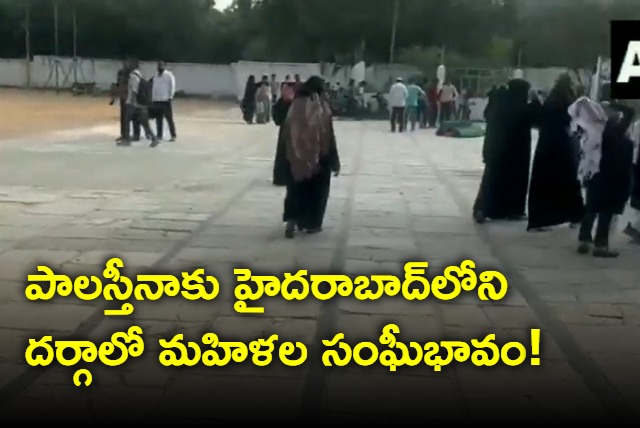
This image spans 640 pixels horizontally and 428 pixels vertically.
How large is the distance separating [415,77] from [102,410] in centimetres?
2872

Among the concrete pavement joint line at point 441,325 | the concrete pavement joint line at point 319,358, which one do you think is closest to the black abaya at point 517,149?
the concrete pavement joint line at point 441,325

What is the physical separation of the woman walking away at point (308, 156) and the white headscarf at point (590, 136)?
79.3 inches

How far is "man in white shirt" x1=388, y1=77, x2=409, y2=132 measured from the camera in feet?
65.9

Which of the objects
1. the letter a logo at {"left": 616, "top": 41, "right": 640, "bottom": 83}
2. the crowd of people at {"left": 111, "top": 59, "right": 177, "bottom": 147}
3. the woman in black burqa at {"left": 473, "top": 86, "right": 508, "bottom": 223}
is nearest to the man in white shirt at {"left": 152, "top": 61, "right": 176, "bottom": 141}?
the crowd of people at {"left": 111, "top": 59, "right": 177, "bottom": 147}

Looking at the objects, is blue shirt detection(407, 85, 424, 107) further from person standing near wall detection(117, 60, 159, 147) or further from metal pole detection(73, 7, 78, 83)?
metal pole detection(73, 7, 78, 83)

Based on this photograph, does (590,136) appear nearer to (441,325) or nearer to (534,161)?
(534,161)

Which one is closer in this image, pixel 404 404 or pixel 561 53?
pixel 404 404

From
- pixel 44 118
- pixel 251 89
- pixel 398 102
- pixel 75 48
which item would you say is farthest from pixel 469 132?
pixel 75 48

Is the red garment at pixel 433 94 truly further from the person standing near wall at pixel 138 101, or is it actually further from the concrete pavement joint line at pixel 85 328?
the concrete pavement joint line at pixel 85 328

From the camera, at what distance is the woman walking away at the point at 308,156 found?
692 centimetres

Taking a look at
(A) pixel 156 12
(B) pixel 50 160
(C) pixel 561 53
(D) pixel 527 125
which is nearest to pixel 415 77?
(C) pixel 561 53

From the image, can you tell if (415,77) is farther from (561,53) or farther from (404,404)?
(404,404)

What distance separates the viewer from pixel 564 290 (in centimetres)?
561

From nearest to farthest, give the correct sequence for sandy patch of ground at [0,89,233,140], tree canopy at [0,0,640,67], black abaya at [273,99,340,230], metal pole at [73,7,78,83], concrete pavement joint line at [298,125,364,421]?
concrete pavement joint line at [298,125,364,421], black abaya at [273,99,340,230], sandy patch of ground at [0,89,233,140], tree canopy at [0,0,640,67], metal pole at [73,7,78,83]
